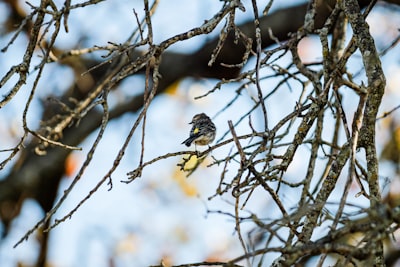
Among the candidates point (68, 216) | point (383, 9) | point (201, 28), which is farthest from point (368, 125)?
point (383, 9)

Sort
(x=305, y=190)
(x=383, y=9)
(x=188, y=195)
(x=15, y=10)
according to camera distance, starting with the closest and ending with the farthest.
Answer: (x=305, y=190)
(x=383, y=9)
(x=15, y=10)
(x=188, y=195)

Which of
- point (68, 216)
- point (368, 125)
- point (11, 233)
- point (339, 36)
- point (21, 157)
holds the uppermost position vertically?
point (21, 157)

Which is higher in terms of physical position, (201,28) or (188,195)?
(188,195)

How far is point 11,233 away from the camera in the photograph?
856cm

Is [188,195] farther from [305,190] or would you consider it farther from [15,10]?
[305,190]

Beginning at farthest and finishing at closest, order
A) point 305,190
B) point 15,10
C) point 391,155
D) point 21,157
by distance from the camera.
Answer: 1. point 21,157
2. point 15,10
3. point 391,155
4. point 305,190

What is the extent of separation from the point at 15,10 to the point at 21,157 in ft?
5.99

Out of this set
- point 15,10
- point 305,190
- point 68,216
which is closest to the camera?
point 68,216

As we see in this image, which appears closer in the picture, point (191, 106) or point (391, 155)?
point (391, 155)

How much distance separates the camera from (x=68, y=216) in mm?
2793

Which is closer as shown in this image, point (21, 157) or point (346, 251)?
point (346, 251)

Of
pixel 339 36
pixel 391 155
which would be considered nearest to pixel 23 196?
pixel 391 155

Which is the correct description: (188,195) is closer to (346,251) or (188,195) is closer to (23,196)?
(23,196)

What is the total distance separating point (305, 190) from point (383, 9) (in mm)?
4205
